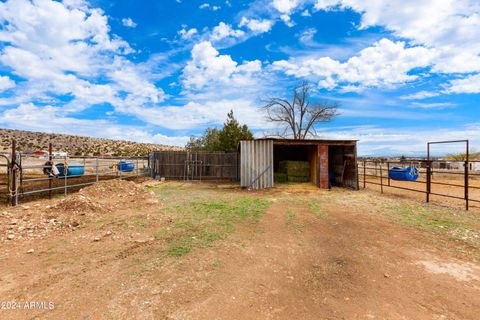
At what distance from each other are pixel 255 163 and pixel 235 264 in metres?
9.91

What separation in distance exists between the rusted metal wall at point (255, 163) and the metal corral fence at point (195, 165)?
17.7 feet

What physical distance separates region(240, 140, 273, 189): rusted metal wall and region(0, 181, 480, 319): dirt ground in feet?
19.9

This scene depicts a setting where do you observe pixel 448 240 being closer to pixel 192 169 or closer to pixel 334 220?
pixel 334 220

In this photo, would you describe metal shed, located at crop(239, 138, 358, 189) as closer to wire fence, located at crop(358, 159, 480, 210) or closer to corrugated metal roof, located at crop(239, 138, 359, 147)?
corrugated metal roof, located at crop(239, 138, 359, 147)

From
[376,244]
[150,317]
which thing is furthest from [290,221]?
[150,317]

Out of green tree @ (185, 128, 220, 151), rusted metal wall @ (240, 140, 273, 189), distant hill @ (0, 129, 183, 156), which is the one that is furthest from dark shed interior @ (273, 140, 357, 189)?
distant hill @ (0, 129, 183, 156)

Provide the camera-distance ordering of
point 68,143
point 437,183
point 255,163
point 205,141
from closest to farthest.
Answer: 1. point 437,183
2. point 255,163
3. point 205,141
4. point 68,143

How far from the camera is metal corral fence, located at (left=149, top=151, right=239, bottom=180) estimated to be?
19359 mm

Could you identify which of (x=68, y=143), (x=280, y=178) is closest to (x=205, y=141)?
(x=280, y=178)

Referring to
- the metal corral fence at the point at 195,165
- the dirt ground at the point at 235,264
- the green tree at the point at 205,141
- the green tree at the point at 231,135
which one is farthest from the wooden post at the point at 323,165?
the green tree at the point at 205,141

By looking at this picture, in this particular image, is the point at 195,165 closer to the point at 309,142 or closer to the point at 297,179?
the point at 297,179

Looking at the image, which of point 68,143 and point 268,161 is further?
point 68,143

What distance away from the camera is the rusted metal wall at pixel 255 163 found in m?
14.0

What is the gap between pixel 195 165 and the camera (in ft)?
63.4
